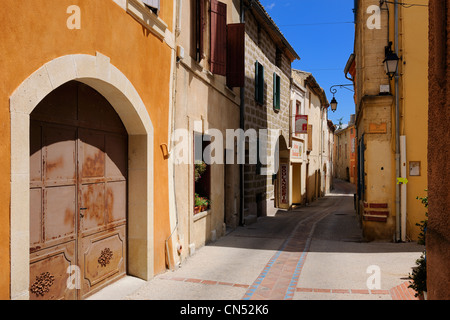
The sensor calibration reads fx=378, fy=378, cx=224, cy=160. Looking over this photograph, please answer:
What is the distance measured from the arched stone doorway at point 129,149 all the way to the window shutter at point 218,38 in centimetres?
375

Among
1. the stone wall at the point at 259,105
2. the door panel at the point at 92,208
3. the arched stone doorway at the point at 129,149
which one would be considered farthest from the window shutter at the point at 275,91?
the door panel at the point at 92,208

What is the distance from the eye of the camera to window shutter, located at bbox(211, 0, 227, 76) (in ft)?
29.0

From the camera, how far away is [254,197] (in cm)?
1299

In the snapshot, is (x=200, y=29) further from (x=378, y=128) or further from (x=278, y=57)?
(x=278, y=57)

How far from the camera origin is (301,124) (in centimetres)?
1839

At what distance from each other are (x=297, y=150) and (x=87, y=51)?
55.3 feet

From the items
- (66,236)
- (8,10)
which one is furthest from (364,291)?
(8,10)

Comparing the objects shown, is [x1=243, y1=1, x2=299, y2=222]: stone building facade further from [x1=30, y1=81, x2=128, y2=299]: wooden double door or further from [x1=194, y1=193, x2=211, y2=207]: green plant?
[x1=30, y1=81, x2=128, y2=299]: wooden double door

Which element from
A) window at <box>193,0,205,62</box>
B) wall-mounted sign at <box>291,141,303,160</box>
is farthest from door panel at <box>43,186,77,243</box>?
wall-mounted sign at <box>291,141,303,160</box>

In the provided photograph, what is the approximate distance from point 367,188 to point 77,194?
7.04 metres

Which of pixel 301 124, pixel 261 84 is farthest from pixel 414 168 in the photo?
pixel 301 124

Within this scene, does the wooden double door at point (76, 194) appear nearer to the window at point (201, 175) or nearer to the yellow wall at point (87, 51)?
the yellow wall at point (87, 51)

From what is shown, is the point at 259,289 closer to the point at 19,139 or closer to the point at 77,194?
the point at 77,194

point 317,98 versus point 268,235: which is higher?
point 317,98
